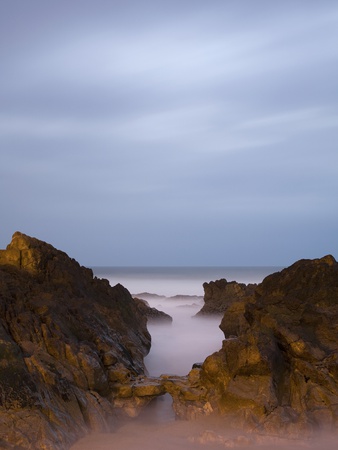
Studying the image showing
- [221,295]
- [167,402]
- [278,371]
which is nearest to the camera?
[278,371]

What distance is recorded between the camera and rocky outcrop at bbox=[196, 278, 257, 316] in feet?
76.5

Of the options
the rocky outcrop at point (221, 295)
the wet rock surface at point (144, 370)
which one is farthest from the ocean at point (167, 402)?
the rocky outcrop at point (221, 295)

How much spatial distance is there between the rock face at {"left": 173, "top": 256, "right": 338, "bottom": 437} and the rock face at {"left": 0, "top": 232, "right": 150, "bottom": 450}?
1554 millimetres

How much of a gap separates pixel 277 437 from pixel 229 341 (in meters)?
1.93

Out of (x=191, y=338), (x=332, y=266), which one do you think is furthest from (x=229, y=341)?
(x=191, y=338)

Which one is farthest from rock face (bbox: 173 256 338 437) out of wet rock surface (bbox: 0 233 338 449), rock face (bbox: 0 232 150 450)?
rock face (bbox: 0 232 150 450)

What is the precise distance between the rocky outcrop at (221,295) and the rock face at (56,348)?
9358mm

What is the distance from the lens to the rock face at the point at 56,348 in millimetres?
8789

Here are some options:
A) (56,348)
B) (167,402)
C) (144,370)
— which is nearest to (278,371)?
(167,402)

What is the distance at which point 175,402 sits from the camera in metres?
10.5

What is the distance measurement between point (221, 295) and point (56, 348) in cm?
1478

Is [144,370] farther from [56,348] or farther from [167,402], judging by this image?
[56,348]

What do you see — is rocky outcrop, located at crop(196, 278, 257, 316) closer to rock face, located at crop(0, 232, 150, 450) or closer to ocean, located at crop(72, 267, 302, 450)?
ocean, located at crop(72, 267, 302, 450)

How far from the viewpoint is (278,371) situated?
10.3 metres
